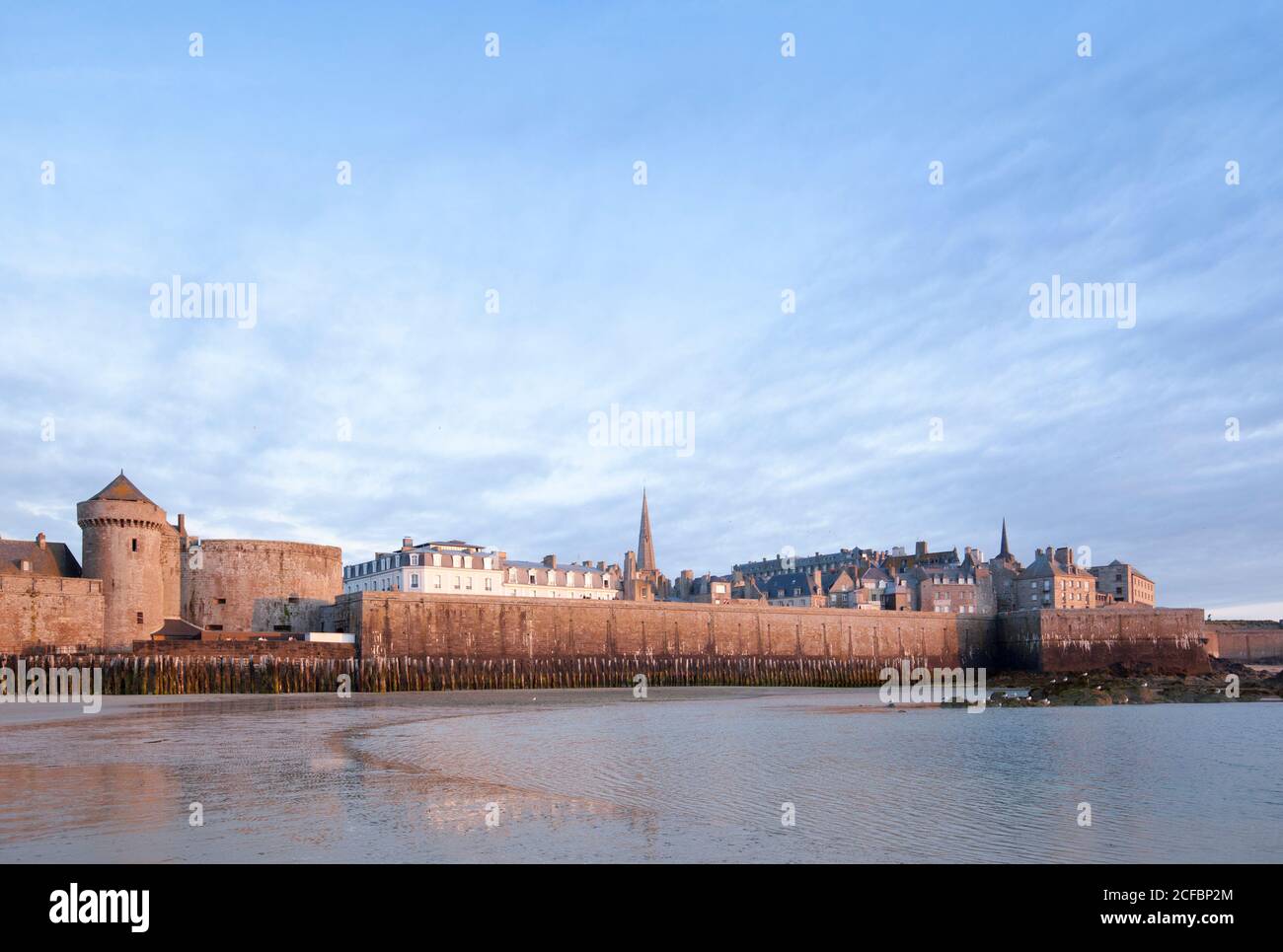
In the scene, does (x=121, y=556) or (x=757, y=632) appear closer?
(x=121, y=556)

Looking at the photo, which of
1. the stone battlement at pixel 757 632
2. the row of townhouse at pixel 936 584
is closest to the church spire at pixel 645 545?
the row of townhouse at pixel 936 584

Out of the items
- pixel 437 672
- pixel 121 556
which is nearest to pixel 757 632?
pixel 437 672

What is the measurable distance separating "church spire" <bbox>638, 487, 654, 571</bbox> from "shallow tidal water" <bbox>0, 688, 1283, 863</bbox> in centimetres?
9137

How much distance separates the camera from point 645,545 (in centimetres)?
11556

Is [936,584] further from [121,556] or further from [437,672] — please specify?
[121,556]

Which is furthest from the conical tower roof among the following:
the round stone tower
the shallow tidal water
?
the shallow tidal water

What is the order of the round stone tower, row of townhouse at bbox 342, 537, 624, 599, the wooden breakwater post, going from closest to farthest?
1. the wooden breakwater post
2. the round stone tower
3. row of townhouse at bbox 342, 537, 624, 599

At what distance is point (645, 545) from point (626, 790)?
104200mm

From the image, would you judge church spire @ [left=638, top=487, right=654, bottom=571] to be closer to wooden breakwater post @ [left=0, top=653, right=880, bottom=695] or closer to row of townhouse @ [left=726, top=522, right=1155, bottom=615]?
row of townhouse @ [left=726, top=522, right=1155, bottom=615]

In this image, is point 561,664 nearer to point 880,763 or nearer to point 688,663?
A: point 688,663

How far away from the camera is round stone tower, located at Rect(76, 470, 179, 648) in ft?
126

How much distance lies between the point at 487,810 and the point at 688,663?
3883 cm

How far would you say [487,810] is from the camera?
9664 millimetres
